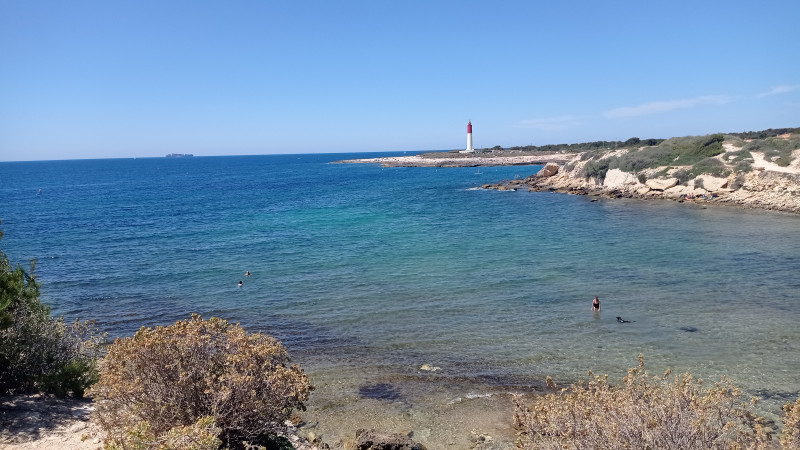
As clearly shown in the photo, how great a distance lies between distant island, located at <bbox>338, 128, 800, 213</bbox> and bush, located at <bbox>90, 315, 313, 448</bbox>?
4964 centimetres

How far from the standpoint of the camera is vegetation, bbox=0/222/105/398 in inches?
455

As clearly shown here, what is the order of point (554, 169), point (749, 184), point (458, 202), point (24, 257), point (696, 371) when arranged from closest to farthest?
point (696, 371), point (24, 257), point (749, 184), point (458, 202), point (554, 169)

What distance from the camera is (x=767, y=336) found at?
16.8 metres

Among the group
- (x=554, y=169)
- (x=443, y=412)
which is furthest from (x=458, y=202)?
(x=443, y=412)

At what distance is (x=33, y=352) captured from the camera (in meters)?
11.8

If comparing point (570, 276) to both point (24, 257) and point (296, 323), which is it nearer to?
point (296, 323)

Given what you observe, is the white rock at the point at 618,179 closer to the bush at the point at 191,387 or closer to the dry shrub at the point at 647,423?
the dry shrub at the point at 647,423

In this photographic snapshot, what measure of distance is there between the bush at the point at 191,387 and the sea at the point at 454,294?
13.4ft

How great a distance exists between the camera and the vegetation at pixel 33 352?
11555 millimetres

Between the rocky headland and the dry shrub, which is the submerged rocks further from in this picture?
the rocky headland

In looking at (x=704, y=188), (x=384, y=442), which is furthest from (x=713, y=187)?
(x=384, y=442)

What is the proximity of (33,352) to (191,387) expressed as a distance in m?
6.25

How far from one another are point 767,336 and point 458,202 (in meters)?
44.2

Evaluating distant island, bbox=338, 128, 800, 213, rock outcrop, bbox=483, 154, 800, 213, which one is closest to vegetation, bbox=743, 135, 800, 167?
distant island, bbox=338, 128, 800, 213
